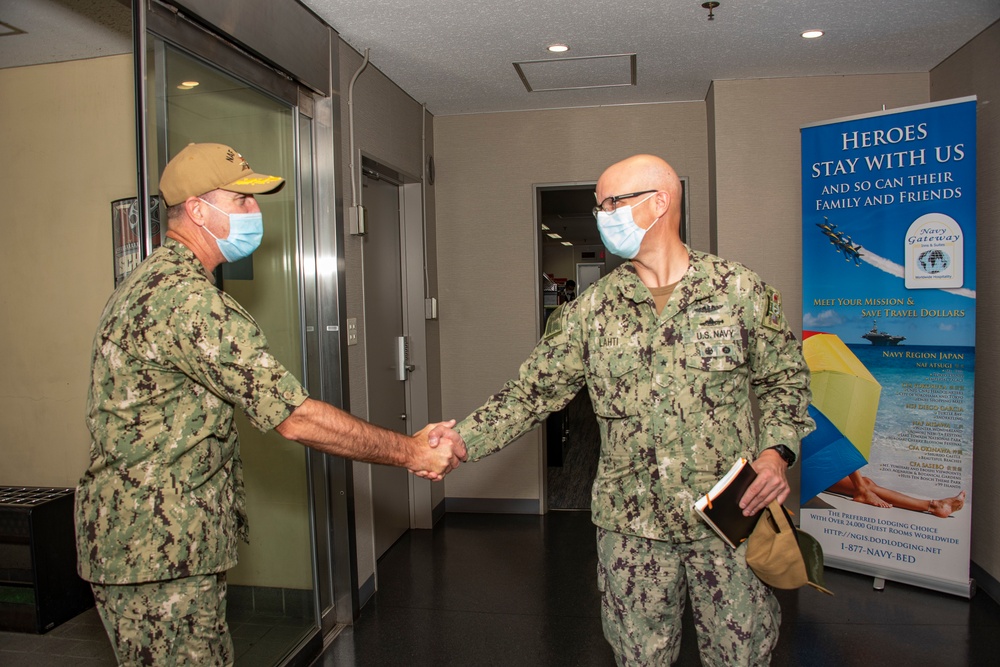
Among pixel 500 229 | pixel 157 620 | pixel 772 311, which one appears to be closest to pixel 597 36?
pixel 500 229

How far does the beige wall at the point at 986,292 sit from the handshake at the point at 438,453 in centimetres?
276

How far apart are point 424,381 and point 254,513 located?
1986 millimetres

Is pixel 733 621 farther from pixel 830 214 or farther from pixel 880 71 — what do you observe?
pixel 880 71

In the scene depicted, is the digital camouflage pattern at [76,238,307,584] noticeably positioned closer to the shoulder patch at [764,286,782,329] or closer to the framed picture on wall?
the shoulder patch at [764,286,782,329]

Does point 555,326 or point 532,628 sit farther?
point 532,628

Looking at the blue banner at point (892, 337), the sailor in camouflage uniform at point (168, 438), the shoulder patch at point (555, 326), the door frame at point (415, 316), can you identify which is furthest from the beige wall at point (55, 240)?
the blue banner at point (892, 337)

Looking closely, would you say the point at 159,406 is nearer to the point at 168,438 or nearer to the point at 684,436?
the point at 168,438

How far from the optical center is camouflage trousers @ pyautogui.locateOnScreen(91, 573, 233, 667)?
161cm

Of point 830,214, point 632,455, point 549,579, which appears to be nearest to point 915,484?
point 830,214

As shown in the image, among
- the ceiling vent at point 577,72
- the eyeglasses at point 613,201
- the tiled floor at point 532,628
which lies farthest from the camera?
the ceiling vent at point 577,72

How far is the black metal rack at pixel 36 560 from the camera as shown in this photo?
3.16 meters

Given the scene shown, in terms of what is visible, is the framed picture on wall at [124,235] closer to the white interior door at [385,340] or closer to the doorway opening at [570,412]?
the white interior door at [385,340]

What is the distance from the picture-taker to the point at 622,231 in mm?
1924

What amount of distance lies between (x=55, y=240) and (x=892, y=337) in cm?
403
